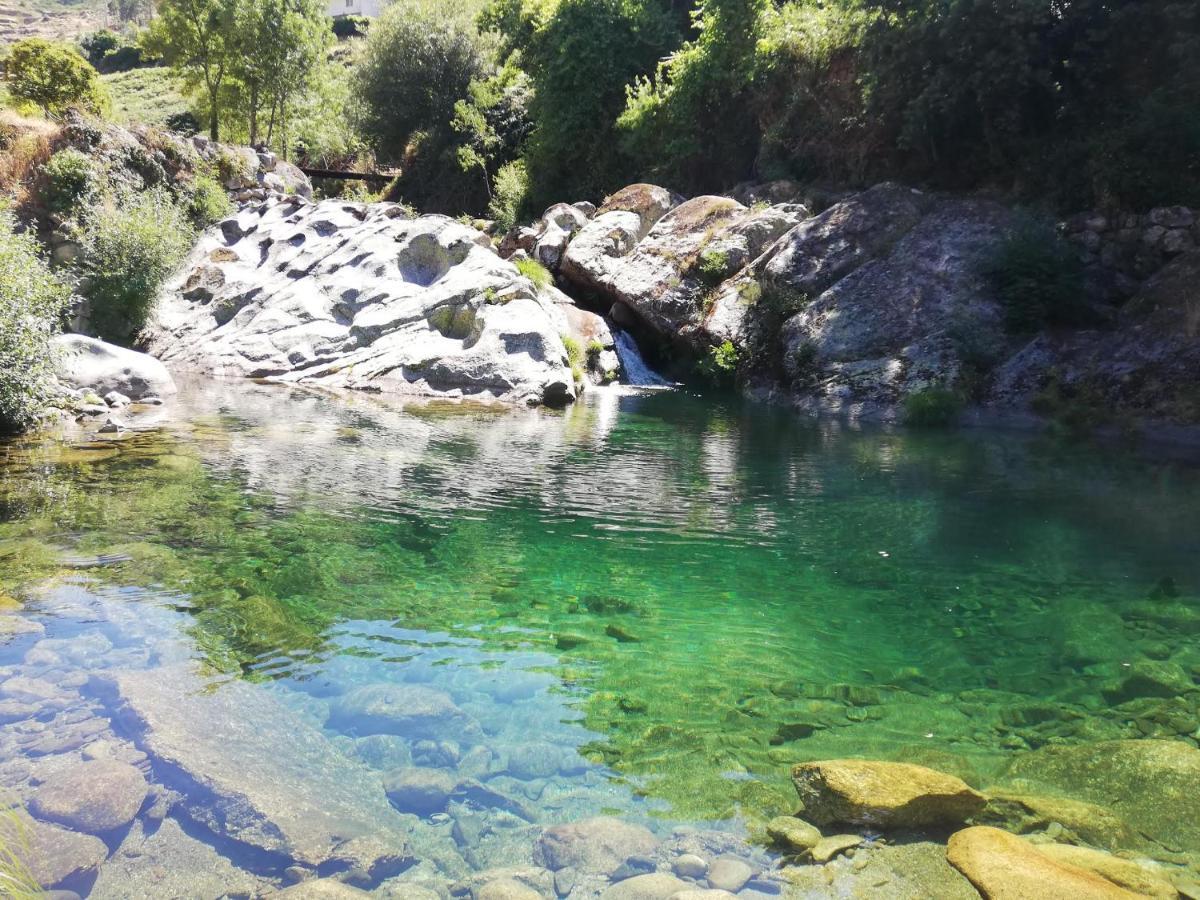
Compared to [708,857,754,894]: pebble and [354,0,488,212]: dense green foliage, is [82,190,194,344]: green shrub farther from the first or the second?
[708,857,754,894]: pebble

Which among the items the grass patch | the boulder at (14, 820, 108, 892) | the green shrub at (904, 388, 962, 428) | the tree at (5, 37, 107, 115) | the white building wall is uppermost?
the white building wall

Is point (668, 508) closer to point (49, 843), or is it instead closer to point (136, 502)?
point (136, 502)

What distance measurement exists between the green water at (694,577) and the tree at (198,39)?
35.7 metres

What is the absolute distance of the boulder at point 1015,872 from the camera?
348 cm

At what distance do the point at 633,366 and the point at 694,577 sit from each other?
1761 centimetres

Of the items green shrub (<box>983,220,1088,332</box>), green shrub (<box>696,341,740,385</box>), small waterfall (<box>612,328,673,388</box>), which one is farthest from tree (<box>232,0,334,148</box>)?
green shrub (<box>983,220,1088,332</box>)

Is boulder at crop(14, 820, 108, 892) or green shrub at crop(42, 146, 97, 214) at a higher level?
green shrub at crop(42, 146, 97, 214)

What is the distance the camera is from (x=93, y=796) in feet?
13.6

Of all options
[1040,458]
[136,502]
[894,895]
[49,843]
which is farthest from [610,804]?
[1040,458]

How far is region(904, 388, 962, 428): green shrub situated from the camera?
57.6 ft

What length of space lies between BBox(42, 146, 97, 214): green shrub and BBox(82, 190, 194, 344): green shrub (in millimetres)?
3564

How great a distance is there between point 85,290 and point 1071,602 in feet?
83.2

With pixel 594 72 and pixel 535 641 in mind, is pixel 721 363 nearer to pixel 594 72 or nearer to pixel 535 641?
pixel 535 641

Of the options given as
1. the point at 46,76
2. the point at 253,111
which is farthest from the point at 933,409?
the point at 253,111
